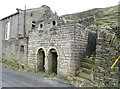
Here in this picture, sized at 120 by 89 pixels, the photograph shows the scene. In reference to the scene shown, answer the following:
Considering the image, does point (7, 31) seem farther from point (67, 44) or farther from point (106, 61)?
point (106, 61)

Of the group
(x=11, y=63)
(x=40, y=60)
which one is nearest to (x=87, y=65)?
(x=40, y=60)

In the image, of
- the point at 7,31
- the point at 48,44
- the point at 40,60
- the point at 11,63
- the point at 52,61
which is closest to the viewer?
the point at 48,44

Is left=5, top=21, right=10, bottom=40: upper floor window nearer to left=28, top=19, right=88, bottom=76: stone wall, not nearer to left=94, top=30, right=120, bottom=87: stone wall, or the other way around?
left=28, top=19, right=88, bottom=76: stone wall

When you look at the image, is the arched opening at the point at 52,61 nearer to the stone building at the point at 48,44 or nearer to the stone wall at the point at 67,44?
the stone building at the point at 48,44

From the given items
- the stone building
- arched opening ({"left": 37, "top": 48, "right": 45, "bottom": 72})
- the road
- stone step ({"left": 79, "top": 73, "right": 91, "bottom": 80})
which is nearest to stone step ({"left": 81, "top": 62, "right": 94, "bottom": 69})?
the stone building

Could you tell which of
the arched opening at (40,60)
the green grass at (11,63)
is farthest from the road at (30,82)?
the green grass at (11,63)

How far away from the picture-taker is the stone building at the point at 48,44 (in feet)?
49.3

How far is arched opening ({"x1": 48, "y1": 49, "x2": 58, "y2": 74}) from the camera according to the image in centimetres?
1688

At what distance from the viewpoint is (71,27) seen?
14969mm

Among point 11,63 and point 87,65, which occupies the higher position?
point 87,65

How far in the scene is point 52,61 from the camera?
56.3ft

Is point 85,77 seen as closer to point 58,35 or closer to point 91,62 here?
point 91,62

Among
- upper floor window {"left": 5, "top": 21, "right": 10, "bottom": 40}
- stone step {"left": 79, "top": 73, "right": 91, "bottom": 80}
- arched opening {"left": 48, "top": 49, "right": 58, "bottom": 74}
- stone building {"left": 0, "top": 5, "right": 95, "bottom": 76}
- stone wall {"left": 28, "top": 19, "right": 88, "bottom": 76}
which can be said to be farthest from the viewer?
upper floor window {"left": 5, "top": 21, "right": 10, "bottom": 40}

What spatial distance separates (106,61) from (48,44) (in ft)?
21.3
